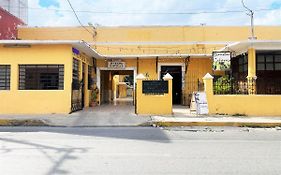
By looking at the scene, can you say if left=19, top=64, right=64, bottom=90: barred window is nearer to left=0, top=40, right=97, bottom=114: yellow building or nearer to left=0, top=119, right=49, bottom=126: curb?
left=0, top=40, right=97, bottom=114: yellow building

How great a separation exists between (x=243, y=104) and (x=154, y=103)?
4.23 metres

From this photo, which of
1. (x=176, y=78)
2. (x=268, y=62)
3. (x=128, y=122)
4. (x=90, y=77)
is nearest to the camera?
(x=128, y=122)

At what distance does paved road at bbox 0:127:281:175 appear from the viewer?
615 cm

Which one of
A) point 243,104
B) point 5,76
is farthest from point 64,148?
point 243,104

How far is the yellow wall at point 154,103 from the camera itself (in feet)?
53.9

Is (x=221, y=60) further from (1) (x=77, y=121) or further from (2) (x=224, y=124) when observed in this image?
(1) (x=77, y=121)

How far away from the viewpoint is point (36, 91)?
16.6 meters

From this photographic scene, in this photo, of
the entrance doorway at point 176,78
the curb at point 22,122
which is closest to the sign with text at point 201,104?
the curb at point 22,122

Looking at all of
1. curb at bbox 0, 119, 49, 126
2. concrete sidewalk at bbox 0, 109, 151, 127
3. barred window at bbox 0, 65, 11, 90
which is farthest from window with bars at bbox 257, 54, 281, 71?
barred window at bbox 0, 65, 11, 90

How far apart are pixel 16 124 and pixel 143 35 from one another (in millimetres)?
13013

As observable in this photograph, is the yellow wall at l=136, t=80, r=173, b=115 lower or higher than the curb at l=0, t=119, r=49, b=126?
higher

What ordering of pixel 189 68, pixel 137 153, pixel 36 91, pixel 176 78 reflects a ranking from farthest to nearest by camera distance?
pixel 176 78 → pixel 189 68 → pixel 36 91 → pixel 137 153

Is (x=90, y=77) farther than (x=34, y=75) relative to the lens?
Yes

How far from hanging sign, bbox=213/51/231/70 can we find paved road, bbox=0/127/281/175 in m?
8.64
